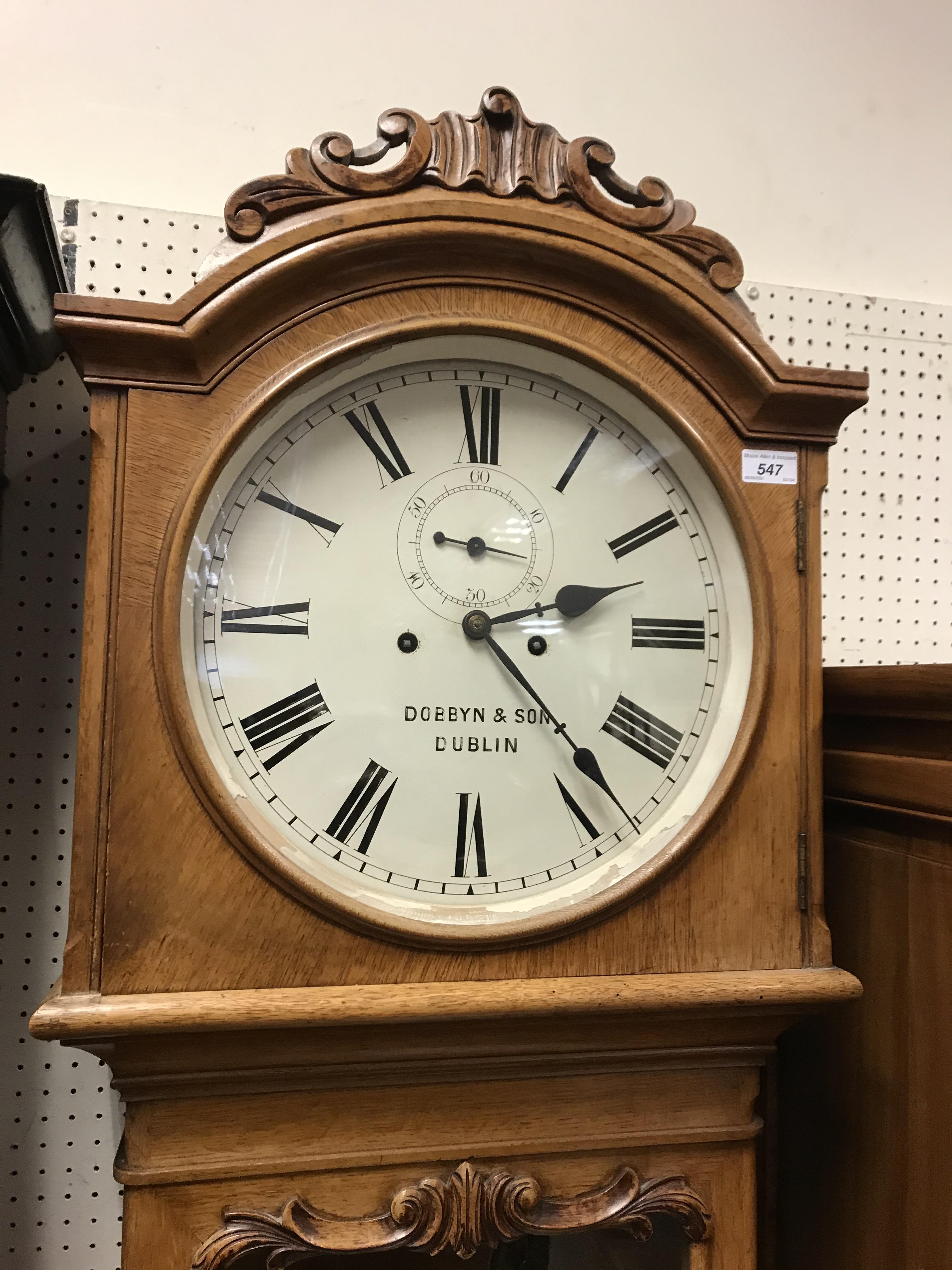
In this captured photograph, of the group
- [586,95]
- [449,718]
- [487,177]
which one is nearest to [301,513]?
[449,718]

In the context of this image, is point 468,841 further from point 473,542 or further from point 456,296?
point 456,296

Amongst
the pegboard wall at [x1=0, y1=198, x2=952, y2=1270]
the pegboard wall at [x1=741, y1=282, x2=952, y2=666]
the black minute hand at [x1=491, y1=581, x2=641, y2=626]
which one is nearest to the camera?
the black minute hand at [x1=491, y1=581, x2=641, y2=626]

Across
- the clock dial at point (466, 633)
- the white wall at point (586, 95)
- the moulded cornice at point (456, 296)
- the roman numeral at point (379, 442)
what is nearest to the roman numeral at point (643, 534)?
the clock dial at point (466, 633)

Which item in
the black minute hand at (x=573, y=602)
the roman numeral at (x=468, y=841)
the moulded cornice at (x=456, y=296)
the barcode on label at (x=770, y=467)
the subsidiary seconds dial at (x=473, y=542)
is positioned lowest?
the roman numeral at (x=468, y=841)

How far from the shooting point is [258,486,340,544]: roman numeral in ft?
2.35

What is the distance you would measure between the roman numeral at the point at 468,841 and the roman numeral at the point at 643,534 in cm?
27

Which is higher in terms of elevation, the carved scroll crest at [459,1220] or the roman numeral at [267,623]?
the roman numeral at [267,623]

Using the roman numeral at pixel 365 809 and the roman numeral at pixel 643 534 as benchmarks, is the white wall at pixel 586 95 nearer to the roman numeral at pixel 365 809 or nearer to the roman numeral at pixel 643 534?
the roman numeral at pixel 643 534

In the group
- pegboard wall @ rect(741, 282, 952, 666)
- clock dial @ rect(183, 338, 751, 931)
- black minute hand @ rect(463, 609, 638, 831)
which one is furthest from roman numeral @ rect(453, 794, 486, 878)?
pegboard wall @ rect(741, 282, 952, 666)

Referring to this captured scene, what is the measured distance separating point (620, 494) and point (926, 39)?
1.04 meters

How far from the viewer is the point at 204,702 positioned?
686mm

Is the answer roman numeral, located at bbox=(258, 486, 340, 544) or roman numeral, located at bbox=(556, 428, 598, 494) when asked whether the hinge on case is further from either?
roman numeral, located at bbox=(258, 486, 340, 544)

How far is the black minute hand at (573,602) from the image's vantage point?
2.48ft

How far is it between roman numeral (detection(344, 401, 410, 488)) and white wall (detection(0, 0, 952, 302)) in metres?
0.51
